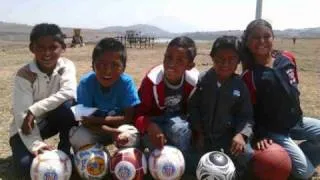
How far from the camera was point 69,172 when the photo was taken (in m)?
4.28

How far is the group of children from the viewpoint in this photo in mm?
4559

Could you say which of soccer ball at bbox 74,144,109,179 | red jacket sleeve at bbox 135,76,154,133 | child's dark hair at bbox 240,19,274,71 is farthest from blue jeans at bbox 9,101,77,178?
child's dark hair at bbox 240,19,274,71

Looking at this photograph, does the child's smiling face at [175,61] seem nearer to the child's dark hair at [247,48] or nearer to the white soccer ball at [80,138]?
the child's dark hair at [247,48]

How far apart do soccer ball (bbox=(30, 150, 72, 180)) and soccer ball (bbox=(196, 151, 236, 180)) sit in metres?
1.21

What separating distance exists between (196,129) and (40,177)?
158 cm

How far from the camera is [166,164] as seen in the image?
424cm

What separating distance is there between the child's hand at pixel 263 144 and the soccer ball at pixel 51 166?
71.9 inches

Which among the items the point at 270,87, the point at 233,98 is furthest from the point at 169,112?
the point at 270,87

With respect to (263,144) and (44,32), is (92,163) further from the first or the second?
(263,144)


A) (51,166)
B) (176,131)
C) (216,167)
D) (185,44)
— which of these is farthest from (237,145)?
(51,166)

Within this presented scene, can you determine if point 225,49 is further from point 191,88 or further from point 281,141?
point 281,141

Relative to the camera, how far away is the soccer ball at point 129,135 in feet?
14.7

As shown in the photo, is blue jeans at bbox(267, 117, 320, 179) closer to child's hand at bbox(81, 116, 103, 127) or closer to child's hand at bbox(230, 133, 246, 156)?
child's hand at bbox(230, 133, 246, 156)

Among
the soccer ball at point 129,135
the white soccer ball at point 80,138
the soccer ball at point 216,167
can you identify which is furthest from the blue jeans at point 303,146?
the white soccer ball at point 80,138
